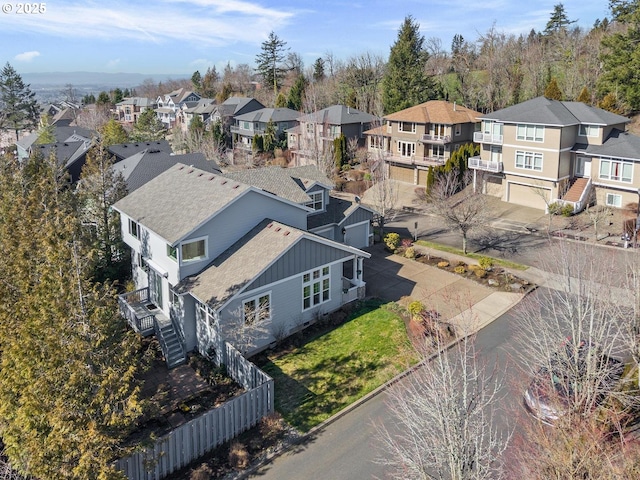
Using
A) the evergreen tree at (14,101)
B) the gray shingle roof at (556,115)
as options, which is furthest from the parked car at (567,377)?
the evergreen tree at (14,101)

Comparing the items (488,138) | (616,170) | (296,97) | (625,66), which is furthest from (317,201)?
(296,97)

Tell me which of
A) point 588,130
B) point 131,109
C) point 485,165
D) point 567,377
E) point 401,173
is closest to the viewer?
point 567,377

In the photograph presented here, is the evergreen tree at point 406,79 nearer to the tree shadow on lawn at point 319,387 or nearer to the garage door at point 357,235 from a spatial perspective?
the garage door at point 357,235

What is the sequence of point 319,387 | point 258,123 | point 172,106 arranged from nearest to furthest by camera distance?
point 319,387, point 258,123, point 172,106

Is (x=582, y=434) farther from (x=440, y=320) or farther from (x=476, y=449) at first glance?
(x=440, y=320)

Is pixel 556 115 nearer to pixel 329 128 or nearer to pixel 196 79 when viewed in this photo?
pixel 329 128

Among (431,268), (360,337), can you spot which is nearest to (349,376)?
(360,337)
